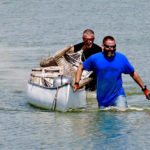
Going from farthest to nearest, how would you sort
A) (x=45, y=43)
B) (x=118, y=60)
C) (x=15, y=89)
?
(x=45, y=43)
(x=15, y=89)
(x=118, y=60)

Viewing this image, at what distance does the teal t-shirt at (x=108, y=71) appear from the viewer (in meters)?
14.2

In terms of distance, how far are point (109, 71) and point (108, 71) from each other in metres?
0.02

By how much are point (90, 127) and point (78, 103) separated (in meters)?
1.92

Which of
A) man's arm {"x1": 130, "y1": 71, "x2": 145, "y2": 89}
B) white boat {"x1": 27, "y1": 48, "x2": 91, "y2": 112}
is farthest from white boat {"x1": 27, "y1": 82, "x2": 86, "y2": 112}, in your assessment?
man's arm {"x1": 130, "y1": 71, "x2": 145, "y2": 89}

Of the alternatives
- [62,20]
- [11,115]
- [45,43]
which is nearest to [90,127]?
[11,115]

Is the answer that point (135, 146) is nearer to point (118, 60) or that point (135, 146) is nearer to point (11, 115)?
point (118, 60)

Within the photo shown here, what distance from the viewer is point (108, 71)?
1426 centimetres

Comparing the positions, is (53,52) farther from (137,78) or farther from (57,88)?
(137,78)

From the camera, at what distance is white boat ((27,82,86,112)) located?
1609 centimetres

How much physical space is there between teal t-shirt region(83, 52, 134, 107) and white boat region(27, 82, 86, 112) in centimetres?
153

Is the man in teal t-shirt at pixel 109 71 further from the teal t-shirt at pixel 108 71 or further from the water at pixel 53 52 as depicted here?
the water at pixel 53 52

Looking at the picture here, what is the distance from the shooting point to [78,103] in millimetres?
16594

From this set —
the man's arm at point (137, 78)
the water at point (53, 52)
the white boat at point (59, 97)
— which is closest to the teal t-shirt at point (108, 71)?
the man's arm at point (137, 78)

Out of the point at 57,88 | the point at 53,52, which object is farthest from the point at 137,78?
the point at 53,52
